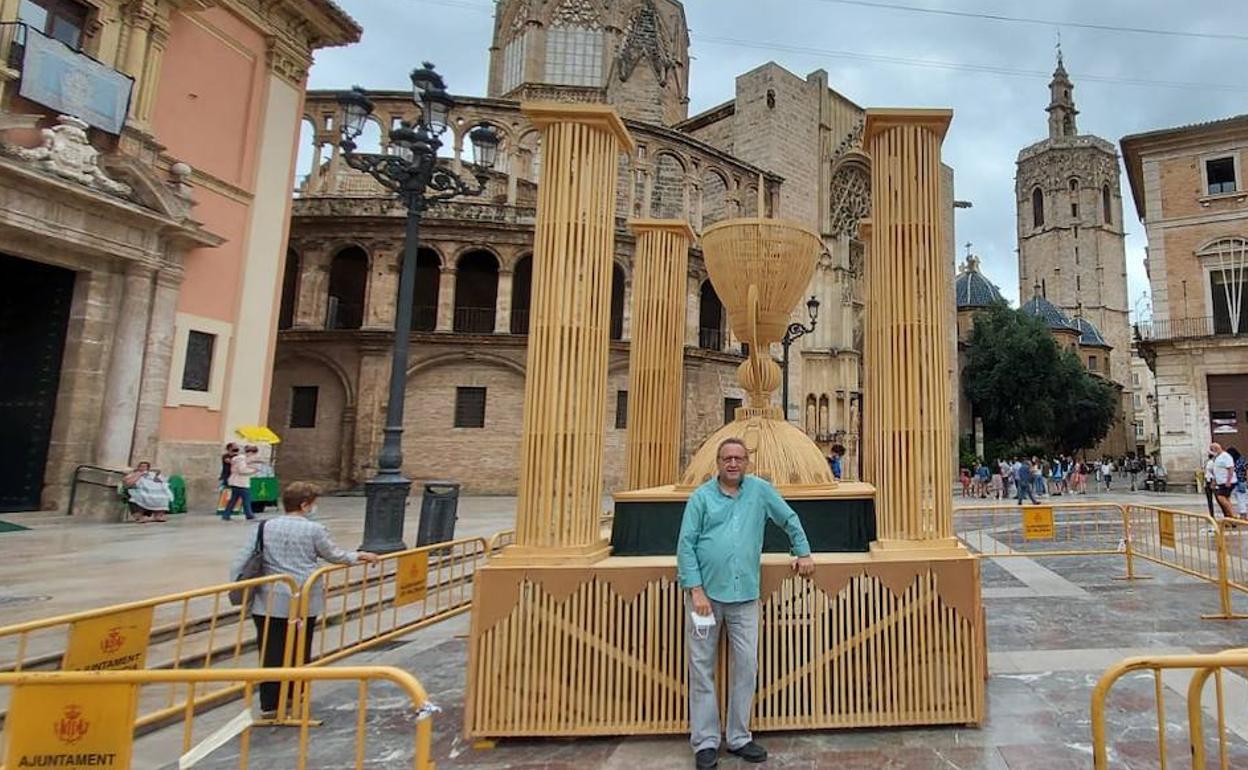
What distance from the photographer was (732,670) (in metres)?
3.14

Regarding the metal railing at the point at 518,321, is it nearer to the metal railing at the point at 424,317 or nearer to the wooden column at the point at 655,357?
the metal railing at the point at 424,317

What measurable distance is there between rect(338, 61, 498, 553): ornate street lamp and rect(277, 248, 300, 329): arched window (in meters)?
13.2

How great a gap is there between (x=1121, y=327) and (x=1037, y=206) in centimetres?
1242

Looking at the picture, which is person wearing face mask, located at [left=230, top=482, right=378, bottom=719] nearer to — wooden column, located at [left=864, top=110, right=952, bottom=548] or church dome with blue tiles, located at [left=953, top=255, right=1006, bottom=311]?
wooden column, located at [left=864, top=110, right=952, bottom=548]

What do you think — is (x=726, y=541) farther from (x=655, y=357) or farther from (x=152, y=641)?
(x=152, y=641)

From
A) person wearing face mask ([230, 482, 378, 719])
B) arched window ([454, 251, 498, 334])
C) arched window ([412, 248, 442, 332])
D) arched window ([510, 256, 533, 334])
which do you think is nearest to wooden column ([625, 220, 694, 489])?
person wearing face mask ([230, 482, 378, 719])

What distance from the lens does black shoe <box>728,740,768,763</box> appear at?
304 cm

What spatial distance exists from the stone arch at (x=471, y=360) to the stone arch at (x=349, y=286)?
126 inches

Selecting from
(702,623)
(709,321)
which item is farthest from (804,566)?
(709,321)

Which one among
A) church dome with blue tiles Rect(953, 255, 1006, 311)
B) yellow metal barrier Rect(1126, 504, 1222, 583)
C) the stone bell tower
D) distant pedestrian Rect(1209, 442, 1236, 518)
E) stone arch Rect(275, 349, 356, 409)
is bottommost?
yellow metal barrier Rect(1126, 504, 1222, 583)

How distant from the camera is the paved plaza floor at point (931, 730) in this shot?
3.11m

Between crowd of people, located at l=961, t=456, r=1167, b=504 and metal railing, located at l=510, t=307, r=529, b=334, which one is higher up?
metal railing, located at l=510, t=307, r=529, b=334

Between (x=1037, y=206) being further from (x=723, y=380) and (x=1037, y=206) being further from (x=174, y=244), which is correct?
(x=174, y=244)

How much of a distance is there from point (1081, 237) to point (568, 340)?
212ft
